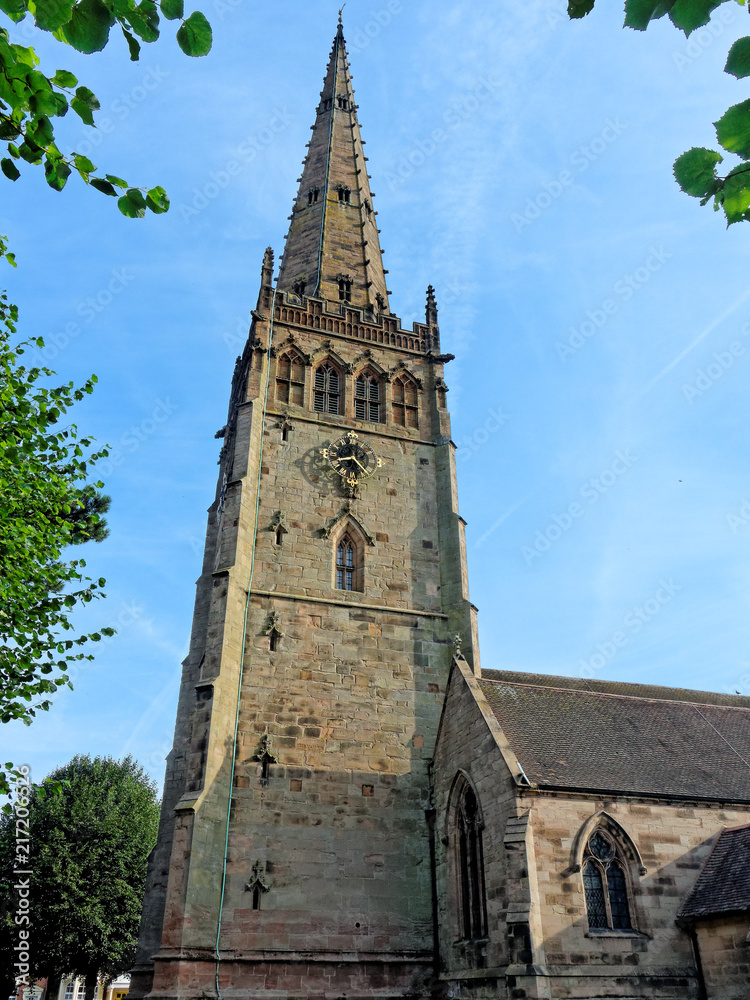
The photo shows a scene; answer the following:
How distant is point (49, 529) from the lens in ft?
39.4

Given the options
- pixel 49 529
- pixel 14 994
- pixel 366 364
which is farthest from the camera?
pixel 14 994

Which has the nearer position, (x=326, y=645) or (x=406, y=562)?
(x=326, y=645)

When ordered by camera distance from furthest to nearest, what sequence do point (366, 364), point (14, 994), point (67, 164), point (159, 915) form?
point (14, 994), point (366, 364), point (159, 915), point (67, 164)

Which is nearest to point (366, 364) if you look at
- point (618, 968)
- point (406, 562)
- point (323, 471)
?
point (323, 471)

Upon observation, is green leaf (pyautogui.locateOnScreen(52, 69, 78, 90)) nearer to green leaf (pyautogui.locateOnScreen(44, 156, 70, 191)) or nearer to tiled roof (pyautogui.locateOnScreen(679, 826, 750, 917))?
green leaf (pyautogui.locateOnScreen(44, 156, 70, 191))

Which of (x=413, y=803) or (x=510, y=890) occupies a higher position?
(x=413, y=803)

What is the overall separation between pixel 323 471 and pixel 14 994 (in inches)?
1011

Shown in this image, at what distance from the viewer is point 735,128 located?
12.9ft

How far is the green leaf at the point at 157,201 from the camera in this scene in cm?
504

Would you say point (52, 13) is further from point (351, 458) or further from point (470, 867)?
point (351, 458)

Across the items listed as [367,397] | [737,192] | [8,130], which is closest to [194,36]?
[8,130]

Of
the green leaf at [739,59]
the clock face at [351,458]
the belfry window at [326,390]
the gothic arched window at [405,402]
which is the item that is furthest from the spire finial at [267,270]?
the green leaf at [739,59]

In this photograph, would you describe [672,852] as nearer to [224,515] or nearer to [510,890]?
[510,890]

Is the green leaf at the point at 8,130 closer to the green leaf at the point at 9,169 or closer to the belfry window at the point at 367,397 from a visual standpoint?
the green leaf at the point at 9,169
